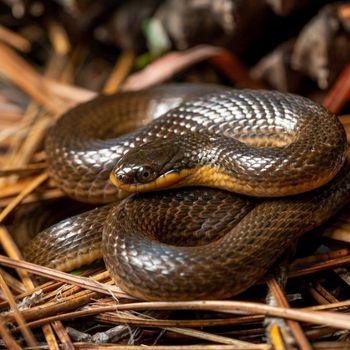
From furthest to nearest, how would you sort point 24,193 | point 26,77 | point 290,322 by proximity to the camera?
point 26,77 < point 24,193 < point 290,322

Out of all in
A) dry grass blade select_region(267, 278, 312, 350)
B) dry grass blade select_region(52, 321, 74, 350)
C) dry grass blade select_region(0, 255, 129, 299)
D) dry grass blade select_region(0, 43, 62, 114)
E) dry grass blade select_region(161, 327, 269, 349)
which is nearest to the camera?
dry grass blade select_region(267, 278, 312, 350)

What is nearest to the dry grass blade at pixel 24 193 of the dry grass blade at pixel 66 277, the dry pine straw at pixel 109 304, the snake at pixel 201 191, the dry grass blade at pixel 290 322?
the dry pine straw at pixel 109 304

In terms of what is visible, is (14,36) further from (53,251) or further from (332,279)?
(332,279)

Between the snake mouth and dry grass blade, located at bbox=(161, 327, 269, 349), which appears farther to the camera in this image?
the snake mouth

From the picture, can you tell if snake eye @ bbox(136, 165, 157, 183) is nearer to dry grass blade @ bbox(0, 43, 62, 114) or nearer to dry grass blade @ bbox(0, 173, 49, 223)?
dry grass blade @ bbox(0, 173, 49, 223)

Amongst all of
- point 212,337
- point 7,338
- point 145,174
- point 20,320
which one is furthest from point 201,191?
point 7,338

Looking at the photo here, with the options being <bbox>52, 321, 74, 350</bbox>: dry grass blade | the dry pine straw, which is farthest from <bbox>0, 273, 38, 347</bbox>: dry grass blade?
<bbox>52, 321, 74, 350</bbox>: dry grass blade

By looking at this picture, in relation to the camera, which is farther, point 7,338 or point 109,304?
point 109,304

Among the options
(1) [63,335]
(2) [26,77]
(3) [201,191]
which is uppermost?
(2) [26,77]

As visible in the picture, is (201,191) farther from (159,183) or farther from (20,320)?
(20,320)
